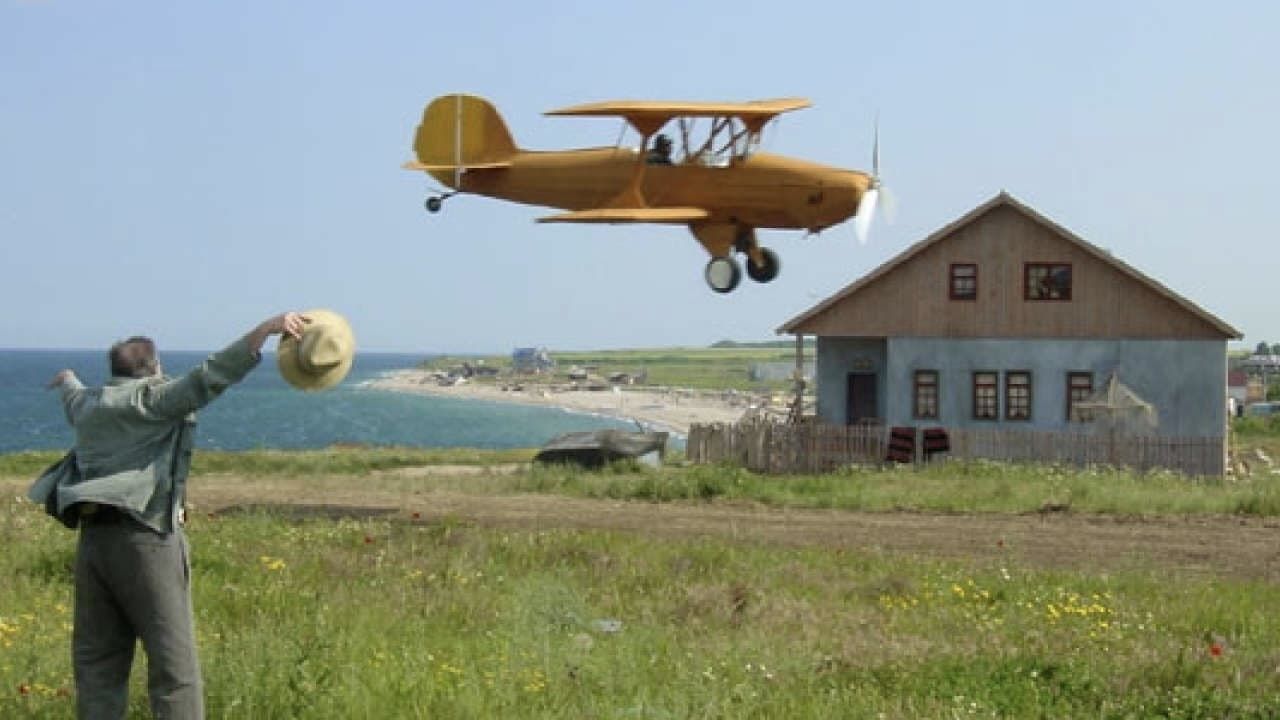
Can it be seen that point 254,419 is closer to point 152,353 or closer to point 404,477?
point 404,477

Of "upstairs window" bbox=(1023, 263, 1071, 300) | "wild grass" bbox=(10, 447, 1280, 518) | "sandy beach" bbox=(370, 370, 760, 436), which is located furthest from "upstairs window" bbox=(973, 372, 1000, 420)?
"sandy beach" bbox=(370, 370, 760, 436)

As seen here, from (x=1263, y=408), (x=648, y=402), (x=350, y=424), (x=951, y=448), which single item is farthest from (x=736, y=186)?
(x=648, y=402)

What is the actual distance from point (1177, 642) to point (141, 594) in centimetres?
763

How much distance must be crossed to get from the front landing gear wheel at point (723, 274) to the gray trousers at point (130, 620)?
61.6 ft

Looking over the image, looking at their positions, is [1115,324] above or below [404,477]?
above

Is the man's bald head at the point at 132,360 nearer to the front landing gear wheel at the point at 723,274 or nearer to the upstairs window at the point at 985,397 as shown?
the front landing gear wheel at the point at 723,274

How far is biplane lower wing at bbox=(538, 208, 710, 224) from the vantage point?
24.1 meters

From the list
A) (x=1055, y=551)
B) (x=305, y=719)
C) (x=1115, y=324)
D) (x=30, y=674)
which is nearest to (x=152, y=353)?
(x=305, y=719)

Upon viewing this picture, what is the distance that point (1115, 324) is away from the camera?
3462 centimetres

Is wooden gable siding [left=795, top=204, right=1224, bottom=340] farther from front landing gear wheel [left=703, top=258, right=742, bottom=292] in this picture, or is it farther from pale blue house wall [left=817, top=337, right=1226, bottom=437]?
front landing gear wheel [left=703, top=258, right=742, bottom=292]

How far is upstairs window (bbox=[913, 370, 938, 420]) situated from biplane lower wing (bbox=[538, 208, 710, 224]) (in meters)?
13.0

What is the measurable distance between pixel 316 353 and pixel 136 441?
913mm

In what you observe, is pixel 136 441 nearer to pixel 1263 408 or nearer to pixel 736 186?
pixel 736 186

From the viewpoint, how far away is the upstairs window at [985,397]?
3544 centimetres
